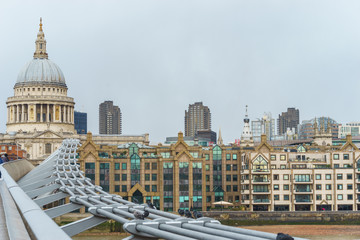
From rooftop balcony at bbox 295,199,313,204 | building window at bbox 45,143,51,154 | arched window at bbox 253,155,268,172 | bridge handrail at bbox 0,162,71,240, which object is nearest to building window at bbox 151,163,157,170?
arched window at bbox 253,155,268,172

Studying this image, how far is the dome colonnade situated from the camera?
156 meters

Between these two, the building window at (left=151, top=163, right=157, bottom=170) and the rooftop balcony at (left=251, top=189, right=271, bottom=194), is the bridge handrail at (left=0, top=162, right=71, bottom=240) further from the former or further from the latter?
the rooftop balcony at (left=251, top=189, right=271, bottom=194)

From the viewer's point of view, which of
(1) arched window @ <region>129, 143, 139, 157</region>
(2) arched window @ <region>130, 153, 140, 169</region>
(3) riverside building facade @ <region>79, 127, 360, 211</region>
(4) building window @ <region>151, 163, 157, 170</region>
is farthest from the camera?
(1) arched window @ <region>129, 143, 139, 157</region>

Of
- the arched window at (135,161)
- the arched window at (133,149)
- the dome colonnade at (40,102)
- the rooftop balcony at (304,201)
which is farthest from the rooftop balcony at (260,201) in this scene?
the dome colonnade at (40,102)

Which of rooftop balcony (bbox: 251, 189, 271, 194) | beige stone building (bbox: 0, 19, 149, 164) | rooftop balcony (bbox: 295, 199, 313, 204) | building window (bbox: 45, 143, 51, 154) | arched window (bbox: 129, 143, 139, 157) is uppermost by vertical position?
beige stone building (bbox: 0, 19, 149, 164)

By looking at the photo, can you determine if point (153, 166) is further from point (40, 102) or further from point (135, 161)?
point (40, 102)

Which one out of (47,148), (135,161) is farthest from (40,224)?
(47,148)

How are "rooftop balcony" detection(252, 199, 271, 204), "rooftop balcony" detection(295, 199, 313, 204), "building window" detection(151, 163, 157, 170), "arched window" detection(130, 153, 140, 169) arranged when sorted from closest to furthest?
"arched window" detection(130, 153, 140, 169)
"building window" detection(151, 163, 157, 170)
"rooftop balcony" detection(295, 199, 313, 204)
"rooftop balcony" detection(252, 199, 271, 204)

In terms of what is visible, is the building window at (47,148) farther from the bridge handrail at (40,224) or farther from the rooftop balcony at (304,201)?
the bridge handrail at (40,224)

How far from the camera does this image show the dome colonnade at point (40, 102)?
15625 cm

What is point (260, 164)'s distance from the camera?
303 ft

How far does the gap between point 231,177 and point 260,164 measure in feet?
23.5

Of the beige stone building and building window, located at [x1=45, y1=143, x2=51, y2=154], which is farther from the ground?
the beige stone building

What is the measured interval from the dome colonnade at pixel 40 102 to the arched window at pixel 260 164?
2824 inches
